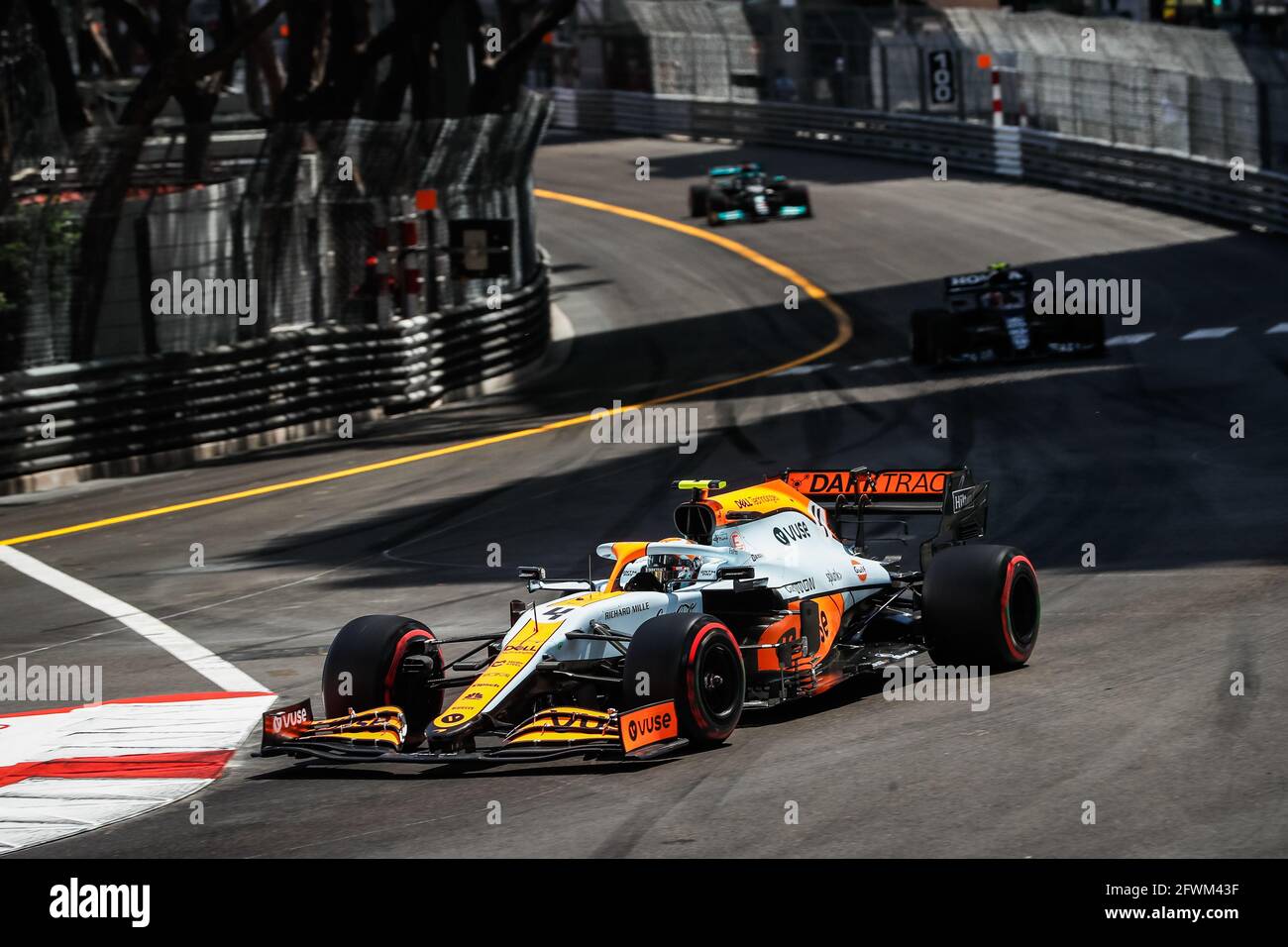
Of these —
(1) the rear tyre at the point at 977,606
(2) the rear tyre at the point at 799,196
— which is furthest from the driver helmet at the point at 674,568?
(2) the rear tyre at the point at 799,196

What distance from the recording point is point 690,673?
33.0ft

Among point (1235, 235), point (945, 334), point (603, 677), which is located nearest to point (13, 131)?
point (945, 334)

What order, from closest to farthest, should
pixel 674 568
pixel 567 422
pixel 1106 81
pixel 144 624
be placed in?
pixel 674 568 → pixel 144 624 → pixel 567 422 → pixel 1106 81

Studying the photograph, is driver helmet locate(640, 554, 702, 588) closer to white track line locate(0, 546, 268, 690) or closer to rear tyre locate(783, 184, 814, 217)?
white track line locate(0, 546, 268, 690)

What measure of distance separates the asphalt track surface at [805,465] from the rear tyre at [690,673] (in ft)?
0.73

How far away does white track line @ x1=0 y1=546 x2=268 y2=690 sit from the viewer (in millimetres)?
13258

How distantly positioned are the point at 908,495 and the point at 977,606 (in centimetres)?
166

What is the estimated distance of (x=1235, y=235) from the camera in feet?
131

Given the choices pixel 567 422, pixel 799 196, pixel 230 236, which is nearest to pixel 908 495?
pixel 567 422
